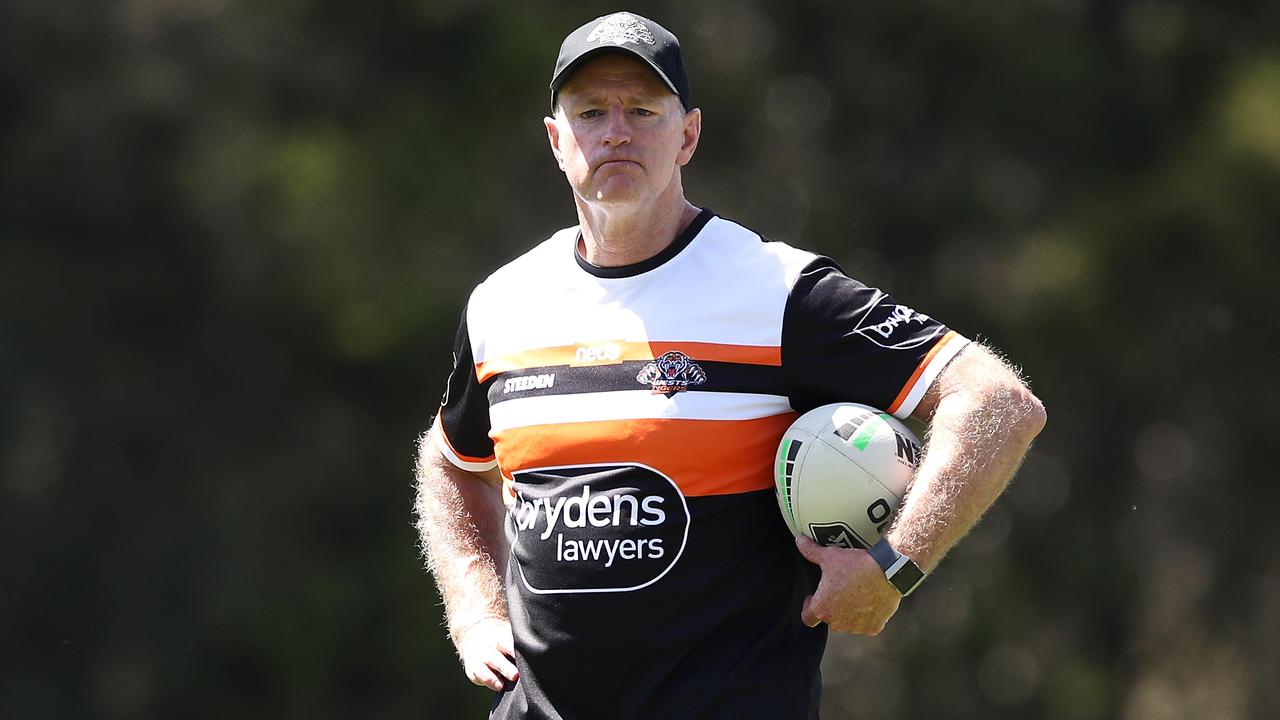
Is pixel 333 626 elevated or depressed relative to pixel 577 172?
depressed

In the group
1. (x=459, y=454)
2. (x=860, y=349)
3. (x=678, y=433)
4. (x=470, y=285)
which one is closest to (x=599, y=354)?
(x=678, y=433)

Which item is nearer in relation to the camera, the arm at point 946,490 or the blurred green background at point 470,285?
the arm at point 946,490

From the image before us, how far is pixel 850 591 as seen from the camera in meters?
3.42

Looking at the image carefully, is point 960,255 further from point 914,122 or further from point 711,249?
point 711,249

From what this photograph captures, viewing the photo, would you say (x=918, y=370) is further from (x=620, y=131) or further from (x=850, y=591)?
(x=620, y=131)

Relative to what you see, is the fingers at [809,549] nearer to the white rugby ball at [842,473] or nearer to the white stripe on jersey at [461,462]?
the white rugby ball at [842,473]

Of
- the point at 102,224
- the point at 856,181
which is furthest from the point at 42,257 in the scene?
the point at 856,181

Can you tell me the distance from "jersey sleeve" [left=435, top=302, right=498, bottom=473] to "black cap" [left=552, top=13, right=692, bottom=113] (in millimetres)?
663

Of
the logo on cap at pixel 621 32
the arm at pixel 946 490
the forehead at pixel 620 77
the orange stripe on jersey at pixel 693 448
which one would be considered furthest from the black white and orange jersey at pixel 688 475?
the logo on cap at pixel 621 32

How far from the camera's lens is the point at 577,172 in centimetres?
377

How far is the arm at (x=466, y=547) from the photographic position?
12.9 ft

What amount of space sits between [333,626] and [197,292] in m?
2.77

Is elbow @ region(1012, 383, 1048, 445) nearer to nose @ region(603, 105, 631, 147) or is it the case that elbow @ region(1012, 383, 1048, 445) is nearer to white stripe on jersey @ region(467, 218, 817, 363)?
white stripe on jersey @ region(467, 218, 817, 363)

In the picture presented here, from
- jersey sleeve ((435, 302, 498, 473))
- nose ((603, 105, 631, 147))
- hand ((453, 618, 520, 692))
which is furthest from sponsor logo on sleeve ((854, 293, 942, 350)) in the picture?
hand ((453, 618, 520, 692))
